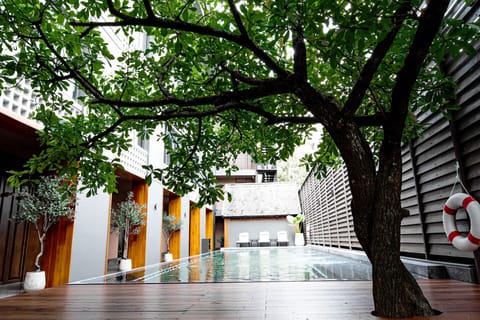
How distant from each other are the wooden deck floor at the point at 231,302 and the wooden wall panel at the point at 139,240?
4.75 m

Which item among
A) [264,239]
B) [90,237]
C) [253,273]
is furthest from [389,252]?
[264,239]

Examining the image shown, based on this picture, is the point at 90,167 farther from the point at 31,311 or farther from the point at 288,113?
the point at 288,113

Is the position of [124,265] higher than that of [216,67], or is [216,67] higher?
[216,67]

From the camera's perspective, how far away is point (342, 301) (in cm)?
295

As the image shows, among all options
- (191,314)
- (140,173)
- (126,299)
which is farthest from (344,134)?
(140,173)

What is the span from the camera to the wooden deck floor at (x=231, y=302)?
257cm

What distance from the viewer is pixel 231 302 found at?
10.2ft

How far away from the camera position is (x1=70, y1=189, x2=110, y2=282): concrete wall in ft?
19.9

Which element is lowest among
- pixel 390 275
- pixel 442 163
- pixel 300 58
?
pixel 390 275

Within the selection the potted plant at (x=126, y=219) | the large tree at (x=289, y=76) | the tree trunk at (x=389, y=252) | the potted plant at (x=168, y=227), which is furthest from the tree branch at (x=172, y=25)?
the potted plant at (x=168, y=227)

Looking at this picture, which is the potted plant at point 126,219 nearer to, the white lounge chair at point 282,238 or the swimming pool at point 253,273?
the swimming pool at point 253,273

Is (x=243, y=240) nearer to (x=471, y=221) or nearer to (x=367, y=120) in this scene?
(x=471, y=221)

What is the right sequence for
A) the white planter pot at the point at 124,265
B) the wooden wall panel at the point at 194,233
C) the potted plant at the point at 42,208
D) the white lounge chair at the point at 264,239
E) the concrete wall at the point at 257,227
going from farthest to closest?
the concrete wall at the point at 257,227 → the white lounge chair at the point at 264,239 → the wooden wall panel at the point at 194,233 → the white planter pot at the point at 124,265 → the potted plant at the point at 42,208

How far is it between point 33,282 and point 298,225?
15.8 meters
